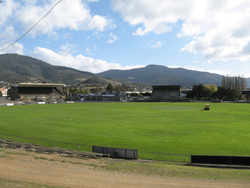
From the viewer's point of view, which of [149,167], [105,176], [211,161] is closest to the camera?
[105,176]

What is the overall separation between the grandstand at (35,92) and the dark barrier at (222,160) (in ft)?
457

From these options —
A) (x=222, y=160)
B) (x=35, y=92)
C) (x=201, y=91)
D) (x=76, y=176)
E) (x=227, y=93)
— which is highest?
(x=201, y=91)

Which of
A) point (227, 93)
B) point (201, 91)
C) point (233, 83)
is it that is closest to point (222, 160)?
point (227, 93)

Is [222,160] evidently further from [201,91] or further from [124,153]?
[201,91]

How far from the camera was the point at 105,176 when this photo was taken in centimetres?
1212

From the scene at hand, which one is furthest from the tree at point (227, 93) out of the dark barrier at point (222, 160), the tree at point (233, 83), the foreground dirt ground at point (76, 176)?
the foreground dirt ground at point (76, 176)

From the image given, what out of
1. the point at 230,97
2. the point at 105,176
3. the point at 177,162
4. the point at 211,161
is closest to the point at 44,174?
the point at 105,176

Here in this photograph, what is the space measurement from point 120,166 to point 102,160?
2367 millimetres

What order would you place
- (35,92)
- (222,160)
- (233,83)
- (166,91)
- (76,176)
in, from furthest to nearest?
(233,83) → (166,91) → (35,92) → (222,160) → (76,176)

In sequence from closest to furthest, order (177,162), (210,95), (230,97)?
1. (177,162)
2. (230,97)
3. (210,95)

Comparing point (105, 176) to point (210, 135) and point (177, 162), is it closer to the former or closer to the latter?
point (177, 162)

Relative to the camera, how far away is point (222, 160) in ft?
48.5

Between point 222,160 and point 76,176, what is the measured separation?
37.2 ft

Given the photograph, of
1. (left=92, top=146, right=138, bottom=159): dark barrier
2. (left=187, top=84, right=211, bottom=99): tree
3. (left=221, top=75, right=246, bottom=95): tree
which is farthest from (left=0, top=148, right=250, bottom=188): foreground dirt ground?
(left=221, top=75, right=246, bottom=95): tree
